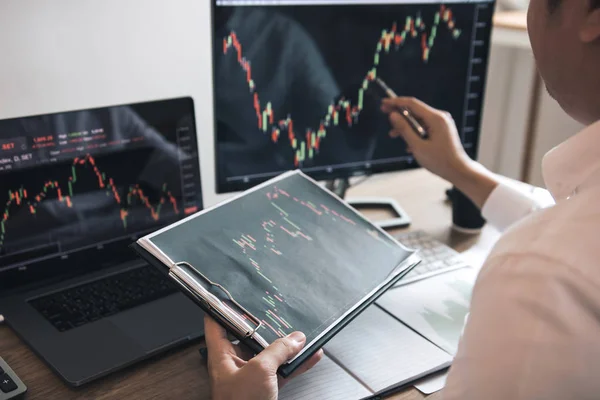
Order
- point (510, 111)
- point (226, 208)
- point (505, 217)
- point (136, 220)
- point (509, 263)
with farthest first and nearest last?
1. point (510, 111)
2. point (505, 217)
3. point (136, 220)
4. point (226, 208)
5. point (509, 263)

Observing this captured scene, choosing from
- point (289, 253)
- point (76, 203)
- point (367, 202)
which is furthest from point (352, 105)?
point (76, 203)

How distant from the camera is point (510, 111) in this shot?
203cm

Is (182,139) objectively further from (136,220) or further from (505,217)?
(505,217)

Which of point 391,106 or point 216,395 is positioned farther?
point 391,106

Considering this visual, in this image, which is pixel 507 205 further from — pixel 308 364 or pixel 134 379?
pixel 134 379

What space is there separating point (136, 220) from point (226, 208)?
0.21m

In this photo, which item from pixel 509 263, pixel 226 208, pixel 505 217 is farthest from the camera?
pixel 505 217

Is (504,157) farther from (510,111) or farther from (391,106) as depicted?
(391,106)

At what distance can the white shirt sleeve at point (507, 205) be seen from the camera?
44.5 inches

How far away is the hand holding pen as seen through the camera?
1.20 meters

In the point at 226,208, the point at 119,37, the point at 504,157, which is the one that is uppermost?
the point at 119,37

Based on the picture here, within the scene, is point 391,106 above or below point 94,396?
above

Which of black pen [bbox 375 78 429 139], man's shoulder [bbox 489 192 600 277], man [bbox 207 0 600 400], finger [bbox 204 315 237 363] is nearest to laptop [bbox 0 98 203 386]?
finger [bbox 204 315 237 363]

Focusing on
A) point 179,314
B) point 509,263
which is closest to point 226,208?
point 179,314
